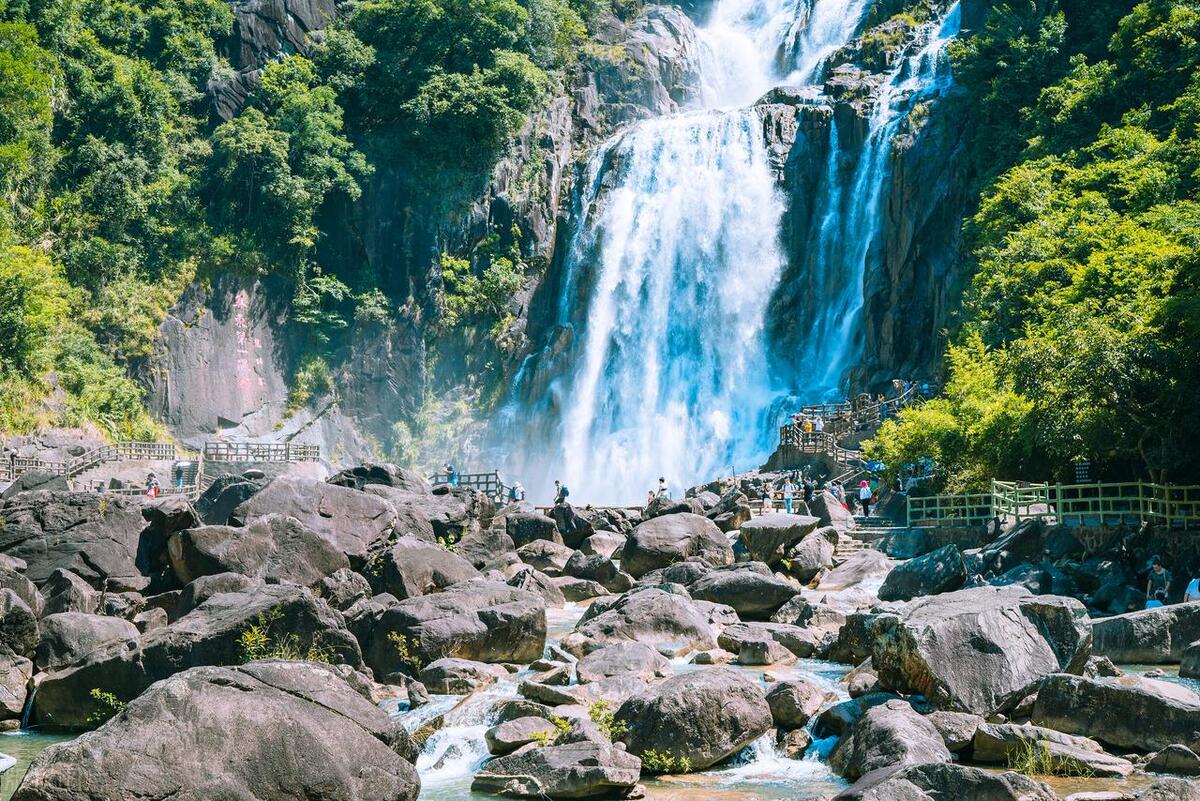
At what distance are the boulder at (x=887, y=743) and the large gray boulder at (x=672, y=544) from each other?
14053mm

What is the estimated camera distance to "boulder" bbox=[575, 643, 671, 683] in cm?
1522

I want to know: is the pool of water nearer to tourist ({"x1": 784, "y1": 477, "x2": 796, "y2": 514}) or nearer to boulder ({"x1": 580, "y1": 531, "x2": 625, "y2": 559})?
boulder ({"x1": 580, "y1": 531, "x2": 625, "y2": 559})

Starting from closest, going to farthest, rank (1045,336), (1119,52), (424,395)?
(1045,336), (1119,52), (424,395)

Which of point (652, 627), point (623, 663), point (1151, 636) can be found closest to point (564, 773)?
point (623, 663)

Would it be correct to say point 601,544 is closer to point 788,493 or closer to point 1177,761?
point 788,493

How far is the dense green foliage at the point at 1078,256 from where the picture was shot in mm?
22453

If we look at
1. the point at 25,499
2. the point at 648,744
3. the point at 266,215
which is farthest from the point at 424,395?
the point at 648,744

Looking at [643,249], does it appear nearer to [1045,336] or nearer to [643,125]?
[643,125]

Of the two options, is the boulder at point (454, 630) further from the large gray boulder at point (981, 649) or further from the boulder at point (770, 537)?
the boulder at point (770, 537)

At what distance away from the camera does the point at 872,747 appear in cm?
1110

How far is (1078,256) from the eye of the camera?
32094 millimetres

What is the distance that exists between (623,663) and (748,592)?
19.0 ft

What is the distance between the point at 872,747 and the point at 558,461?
4086 centimetres

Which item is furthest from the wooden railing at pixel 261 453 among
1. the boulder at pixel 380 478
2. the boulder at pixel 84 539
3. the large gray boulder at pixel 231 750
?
the large gray boulder at pixel 231 750
